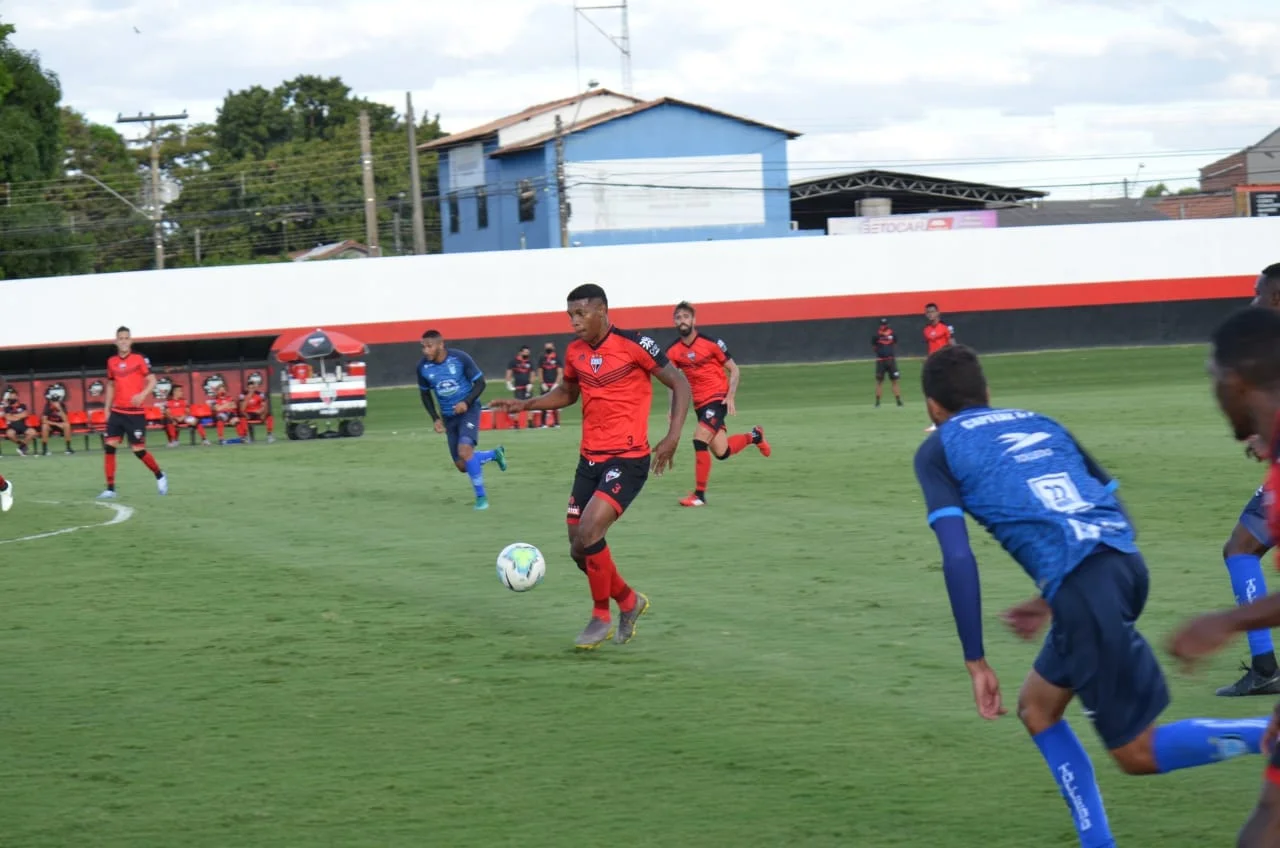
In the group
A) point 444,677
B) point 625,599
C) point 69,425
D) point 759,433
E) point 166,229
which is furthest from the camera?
point 166,229

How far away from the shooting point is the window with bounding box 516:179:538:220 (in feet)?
209

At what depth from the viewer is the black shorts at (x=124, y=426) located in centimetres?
2059

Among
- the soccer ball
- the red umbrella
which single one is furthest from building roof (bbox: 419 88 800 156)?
the soccer ball

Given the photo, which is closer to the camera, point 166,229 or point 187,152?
point 166,229

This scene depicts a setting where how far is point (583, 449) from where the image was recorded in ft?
32.9

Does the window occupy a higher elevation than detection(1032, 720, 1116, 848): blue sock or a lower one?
higher

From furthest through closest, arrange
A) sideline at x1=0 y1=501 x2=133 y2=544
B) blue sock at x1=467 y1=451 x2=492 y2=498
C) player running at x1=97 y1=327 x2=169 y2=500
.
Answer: player running at x1=97 y1=327 x2=169 y2=500, blue sock at x1=467 y1=451 x2=492 y2=498, sideline at x1=0 y1=501 x2=133 y2=544

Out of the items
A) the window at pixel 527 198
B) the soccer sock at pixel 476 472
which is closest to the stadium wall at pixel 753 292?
the window at pixel 527 198

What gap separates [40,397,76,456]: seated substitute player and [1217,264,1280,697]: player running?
97.4 ft

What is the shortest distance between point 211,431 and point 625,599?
100 ft

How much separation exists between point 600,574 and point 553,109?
207 feet

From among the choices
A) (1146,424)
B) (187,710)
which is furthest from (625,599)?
(1146,424)

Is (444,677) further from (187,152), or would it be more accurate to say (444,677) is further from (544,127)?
(187,152)

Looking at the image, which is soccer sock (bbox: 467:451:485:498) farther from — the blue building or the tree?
the blue building
